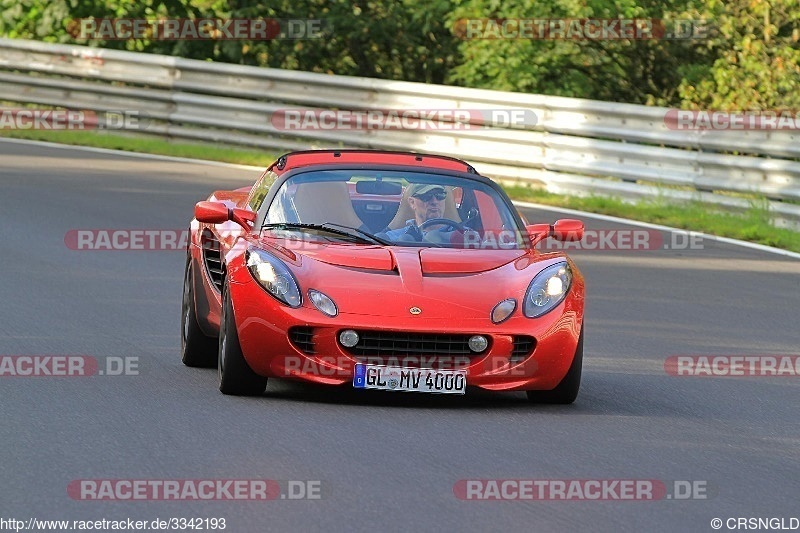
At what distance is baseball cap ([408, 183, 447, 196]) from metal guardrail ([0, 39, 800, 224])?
7.96 meters

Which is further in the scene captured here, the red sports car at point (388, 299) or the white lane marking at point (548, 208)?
the white lane marking at point (548, 208)

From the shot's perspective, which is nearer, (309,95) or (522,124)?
(522,124)

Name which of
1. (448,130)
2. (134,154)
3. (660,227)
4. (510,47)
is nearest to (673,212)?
(660,227)

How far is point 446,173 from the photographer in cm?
1009

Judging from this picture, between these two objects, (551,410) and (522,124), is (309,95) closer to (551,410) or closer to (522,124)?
(522,124)

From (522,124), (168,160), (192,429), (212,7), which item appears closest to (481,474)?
(192,429)

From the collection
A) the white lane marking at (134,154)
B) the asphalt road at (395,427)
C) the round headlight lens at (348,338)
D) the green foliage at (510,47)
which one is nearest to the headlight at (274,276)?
the round headlight lens at (348,338)

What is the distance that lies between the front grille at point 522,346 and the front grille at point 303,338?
0.98 metres

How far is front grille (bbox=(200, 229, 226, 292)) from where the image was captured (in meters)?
9.66

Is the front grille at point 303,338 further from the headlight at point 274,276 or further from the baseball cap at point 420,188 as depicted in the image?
the baseball cap at point 420,188

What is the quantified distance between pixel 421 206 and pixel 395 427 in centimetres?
198

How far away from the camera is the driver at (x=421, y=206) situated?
952 centimetres

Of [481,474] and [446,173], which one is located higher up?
[446,173]

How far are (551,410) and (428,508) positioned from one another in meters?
2.43
